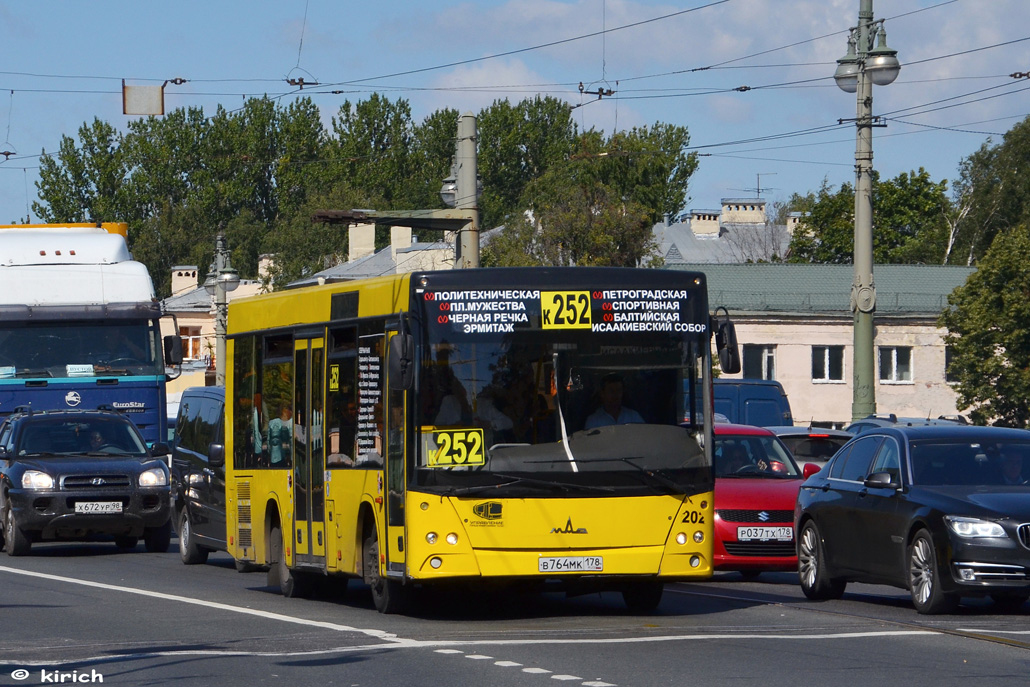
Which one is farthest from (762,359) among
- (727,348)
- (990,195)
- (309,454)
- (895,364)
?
(727,348)

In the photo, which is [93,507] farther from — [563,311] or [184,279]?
[184,279]

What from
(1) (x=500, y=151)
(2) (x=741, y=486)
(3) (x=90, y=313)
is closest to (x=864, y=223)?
(2) (x=741, y=486)

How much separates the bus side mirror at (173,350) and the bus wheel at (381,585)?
12443 mm

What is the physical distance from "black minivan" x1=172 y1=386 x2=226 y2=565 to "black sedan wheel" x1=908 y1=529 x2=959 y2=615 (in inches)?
308

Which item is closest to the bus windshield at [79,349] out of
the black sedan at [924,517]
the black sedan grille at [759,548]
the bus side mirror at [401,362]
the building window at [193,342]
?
the black sedan grille at [759,548]

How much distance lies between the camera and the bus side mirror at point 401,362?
476 inches

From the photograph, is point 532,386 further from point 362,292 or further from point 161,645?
point 161,645

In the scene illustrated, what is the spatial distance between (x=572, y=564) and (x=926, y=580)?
281 cm

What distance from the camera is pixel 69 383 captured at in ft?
82.7

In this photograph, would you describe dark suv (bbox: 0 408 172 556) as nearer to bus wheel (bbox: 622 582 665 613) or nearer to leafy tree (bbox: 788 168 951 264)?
bus wheel (bbox: 622 582 665 613)

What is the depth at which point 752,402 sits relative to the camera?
38500mm

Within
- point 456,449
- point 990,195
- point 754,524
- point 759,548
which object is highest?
point 990,195

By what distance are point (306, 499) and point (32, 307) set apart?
39.0 ft

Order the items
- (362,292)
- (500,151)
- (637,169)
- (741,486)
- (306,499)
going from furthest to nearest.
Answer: (500,151) < (637,169) < (741,486) < (306,499) < (362,292)
